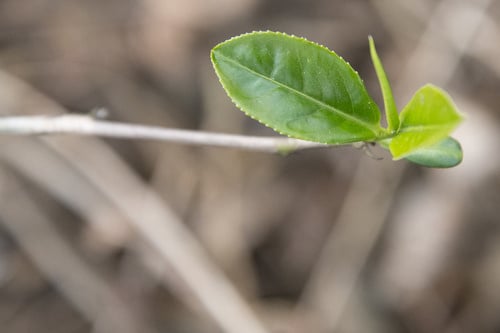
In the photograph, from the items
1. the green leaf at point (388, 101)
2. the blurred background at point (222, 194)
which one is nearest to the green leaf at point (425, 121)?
the green leaf at point (388, 101)

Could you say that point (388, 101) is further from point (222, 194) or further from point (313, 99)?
point (222, 194)

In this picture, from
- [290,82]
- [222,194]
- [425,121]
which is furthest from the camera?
[222,194]

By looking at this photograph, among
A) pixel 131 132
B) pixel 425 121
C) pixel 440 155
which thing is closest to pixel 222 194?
pixel 131 132

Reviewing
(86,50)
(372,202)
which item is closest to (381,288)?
(372,202)

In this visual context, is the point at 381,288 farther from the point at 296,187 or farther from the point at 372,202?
the point at 296,187

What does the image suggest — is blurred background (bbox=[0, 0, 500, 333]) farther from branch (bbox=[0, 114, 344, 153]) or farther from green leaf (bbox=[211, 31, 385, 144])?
green leaf (bbox=[211, 31, 385, 144])

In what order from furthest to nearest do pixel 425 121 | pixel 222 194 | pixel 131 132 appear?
pixel 222 194, pixel 131 132, pixel 425 121

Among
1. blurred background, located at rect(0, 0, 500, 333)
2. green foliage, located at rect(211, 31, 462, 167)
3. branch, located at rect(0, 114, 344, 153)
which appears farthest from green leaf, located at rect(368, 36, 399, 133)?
blurred background, located at rect(0, 0, 500, 333)
